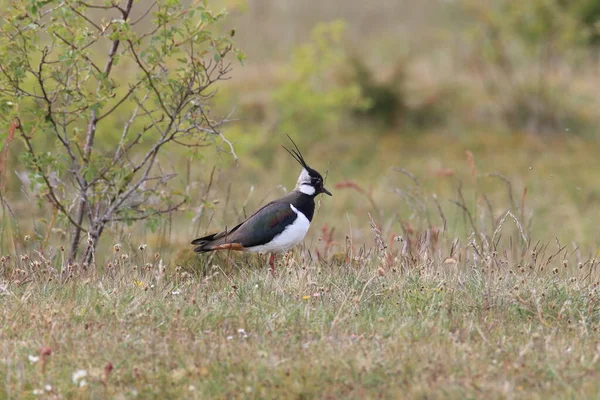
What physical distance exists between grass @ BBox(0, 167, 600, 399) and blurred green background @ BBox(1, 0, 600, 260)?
7.29 metres

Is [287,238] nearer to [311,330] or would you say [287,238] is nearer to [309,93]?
[311,330]

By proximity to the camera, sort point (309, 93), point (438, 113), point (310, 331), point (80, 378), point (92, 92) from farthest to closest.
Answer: point (438, 113)
point (309, 93)
point (92, 92)
point (310, 331)
point (80, 378)

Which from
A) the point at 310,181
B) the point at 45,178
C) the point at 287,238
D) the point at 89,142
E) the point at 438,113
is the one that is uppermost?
the point at 438,113

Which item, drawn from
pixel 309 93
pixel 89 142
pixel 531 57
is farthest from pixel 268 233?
pixel 531 57

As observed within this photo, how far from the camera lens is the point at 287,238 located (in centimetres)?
675

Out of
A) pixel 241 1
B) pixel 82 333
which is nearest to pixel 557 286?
pixel 82 333

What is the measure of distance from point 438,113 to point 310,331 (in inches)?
532

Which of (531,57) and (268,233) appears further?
(531,57)

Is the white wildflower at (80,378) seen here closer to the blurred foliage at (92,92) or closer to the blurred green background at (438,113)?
the blurred foliage at (92,92)

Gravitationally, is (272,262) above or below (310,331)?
above

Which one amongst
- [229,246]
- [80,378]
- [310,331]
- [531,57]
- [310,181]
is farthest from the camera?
[531,57]

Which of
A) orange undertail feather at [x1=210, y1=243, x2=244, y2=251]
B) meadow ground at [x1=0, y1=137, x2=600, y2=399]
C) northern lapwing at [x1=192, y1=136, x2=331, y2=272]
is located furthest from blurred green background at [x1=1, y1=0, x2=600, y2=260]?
meadow ground at [x1=0, y1=137, x2=600, y2=399]

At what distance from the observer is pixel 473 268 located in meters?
6.12

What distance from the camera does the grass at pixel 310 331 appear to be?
4.38 meters
